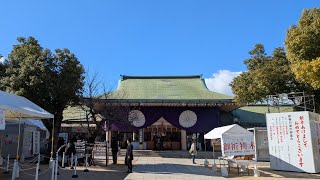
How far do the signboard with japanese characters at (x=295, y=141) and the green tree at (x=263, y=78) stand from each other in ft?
20.9

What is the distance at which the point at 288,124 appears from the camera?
1480 centimetres

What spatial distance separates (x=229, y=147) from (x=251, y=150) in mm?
1490

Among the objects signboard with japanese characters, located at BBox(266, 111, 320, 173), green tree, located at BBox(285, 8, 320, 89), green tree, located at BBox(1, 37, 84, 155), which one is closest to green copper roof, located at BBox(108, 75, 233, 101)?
green tree, located at BBox(1, 37, 84, 155)

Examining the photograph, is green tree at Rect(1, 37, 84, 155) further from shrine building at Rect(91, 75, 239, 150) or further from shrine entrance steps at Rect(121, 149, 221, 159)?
shrine entrance steps at Rect(121, 149, 221, 159)

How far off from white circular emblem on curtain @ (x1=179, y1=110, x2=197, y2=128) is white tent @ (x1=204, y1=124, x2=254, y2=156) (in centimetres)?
1268

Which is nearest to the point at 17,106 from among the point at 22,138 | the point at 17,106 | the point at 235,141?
the point at 17,106

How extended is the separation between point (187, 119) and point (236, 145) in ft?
44.7

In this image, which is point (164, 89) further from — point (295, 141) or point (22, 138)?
point (295, 141)

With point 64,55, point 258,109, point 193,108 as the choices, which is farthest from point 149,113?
point 258,109

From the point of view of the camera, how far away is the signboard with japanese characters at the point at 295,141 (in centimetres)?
1421

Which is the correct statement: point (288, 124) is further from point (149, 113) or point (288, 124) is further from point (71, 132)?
point (71, 132)

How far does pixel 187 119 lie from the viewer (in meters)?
28.9

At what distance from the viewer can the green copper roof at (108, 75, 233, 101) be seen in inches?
1121

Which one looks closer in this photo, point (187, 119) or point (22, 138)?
point (22, 138)
